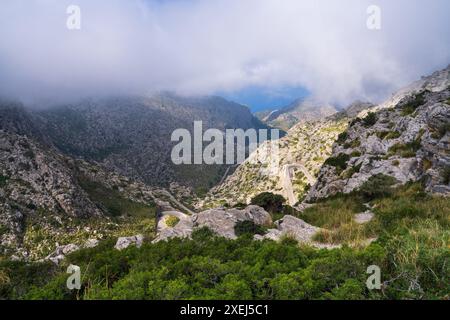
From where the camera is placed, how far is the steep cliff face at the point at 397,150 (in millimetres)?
28891

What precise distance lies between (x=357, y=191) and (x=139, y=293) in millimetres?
25934

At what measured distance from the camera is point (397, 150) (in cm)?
3891

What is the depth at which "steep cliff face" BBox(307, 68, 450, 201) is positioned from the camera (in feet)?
94.8

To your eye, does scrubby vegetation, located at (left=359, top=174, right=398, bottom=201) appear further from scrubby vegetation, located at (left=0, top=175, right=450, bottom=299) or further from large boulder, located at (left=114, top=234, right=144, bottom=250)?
large boulder, located at (left=114, top=234, right=144, bottom=250)

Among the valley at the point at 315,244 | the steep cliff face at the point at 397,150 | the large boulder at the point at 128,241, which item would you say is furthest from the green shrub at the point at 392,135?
the large boulder at the point at 128,241

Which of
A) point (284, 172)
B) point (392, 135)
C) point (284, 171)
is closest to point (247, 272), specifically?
point (392, 135)

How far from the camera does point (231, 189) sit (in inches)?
7259

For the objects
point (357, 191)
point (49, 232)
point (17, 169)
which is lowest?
point (49, 232)

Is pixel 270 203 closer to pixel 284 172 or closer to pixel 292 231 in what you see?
pixel 292 231

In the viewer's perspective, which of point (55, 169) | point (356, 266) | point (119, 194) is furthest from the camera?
point (119, 194)

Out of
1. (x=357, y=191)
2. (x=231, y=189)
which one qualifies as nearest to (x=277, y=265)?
(x=357, y=191)

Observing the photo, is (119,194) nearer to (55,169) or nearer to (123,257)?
(55,169)

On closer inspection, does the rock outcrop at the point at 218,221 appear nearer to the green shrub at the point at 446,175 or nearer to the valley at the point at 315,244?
the valley at the point at 315,244

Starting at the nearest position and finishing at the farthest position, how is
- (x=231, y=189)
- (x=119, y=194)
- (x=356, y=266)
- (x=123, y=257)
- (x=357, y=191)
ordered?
(x=356, y=266) → (x=123, y=257) → (x=357, y=191) → (x=119, y=194) → (x=231, y=189)
